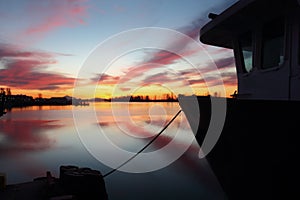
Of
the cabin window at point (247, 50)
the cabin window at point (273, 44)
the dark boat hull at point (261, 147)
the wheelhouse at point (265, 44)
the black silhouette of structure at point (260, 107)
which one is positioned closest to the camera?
the dark boat hull at point (261, 147)

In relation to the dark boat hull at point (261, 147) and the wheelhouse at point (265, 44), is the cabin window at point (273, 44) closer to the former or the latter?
the wheelhouse at point (265, 44)

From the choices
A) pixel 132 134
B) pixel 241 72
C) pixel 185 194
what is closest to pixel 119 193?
pixel 185 194

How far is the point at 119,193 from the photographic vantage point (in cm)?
1418

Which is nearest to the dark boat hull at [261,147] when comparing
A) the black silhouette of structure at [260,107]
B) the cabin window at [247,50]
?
the black silhouette of structure at [260,107]

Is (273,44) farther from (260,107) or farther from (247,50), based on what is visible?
(260,107)

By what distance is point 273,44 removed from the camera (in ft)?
21.3

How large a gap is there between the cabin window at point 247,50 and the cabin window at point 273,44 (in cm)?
81

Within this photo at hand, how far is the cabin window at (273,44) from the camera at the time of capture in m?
6.21

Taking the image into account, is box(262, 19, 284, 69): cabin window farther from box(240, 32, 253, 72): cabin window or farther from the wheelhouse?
box(240, 32, 253, 72): cabin window

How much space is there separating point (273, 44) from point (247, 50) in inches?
59.8

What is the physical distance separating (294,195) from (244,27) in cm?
501

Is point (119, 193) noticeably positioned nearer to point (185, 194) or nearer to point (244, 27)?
point (185, 194)

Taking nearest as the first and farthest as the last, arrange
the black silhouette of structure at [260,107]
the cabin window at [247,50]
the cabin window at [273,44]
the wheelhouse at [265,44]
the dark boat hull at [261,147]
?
the dark boat hull at [261,147]
the black silhouette of structure at [260,107]
the wheelhouse at [265,44]
the cabin window at [273,44]
the cabin window at [247,50]

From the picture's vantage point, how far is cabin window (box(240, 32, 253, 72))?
302 inches
